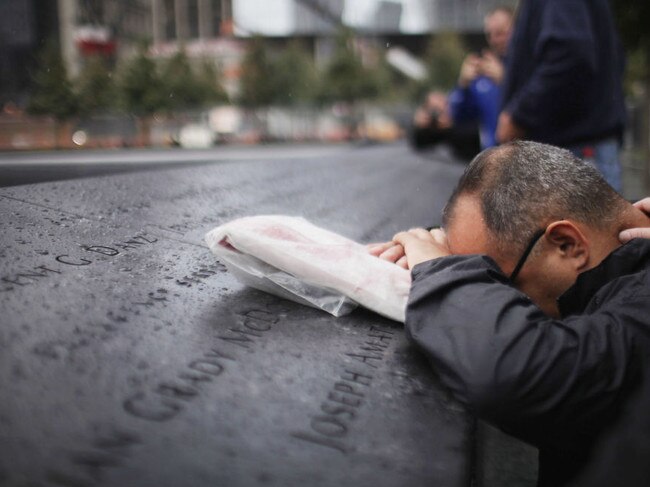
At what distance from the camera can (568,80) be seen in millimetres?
3025

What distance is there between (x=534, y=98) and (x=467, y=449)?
2466 mm

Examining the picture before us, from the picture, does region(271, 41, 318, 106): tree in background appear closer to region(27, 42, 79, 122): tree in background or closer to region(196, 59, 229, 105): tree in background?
region(196, 59, 229, 105): tree in background

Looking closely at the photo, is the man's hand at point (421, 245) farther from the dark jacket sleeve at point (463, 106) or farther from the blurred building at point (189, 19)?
the dark jacket sleeve at point (463, 106)

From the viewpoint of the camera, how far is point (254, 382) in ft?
3.54

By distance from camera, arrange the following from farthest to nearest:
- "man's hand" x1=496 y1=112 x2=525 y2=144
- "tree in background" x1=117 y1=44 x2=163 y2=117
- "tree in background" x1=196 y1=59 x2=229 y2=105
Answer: "tree in background" x1=196 y1=59 x2=229 y2=105, "tree in background" x1=117 y1=44 x2=163 y2=117, "man's hand" x1=496 y1=112 x2=525 y2=144

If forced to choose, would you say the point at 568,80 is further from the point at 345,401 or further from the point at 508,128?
the point at 345,401

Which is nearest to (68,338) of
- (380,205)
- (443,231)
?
(443,231)

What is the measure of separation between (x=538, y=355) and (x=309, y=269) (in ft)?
1.86

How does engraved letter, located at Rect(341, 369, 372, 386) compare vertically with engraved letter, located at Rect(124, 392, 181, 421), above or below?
below

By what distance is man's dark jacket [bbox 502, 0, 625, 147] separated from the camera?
9.82ft

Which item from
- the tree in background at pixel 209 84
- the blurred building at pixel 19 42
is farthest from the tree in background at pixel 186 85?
the blurred building at pixel 19 42

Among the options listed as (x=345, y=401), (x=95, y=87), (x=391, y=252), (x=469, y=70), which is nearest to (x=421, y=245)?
(x=391, y=252)

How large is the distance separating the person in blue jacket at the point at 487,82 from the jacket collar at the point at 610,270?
9.36 feet

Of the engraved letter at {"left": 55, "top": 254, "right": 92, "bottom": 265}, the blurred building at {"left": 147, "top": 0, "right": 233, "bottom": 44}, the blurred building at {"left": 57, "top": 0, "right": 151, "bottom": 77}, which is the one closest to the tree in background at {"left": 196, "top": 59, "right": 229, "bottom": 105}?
the blurred building at {"left": 147, "top": 0, "right": 233, "bottom": 44}
